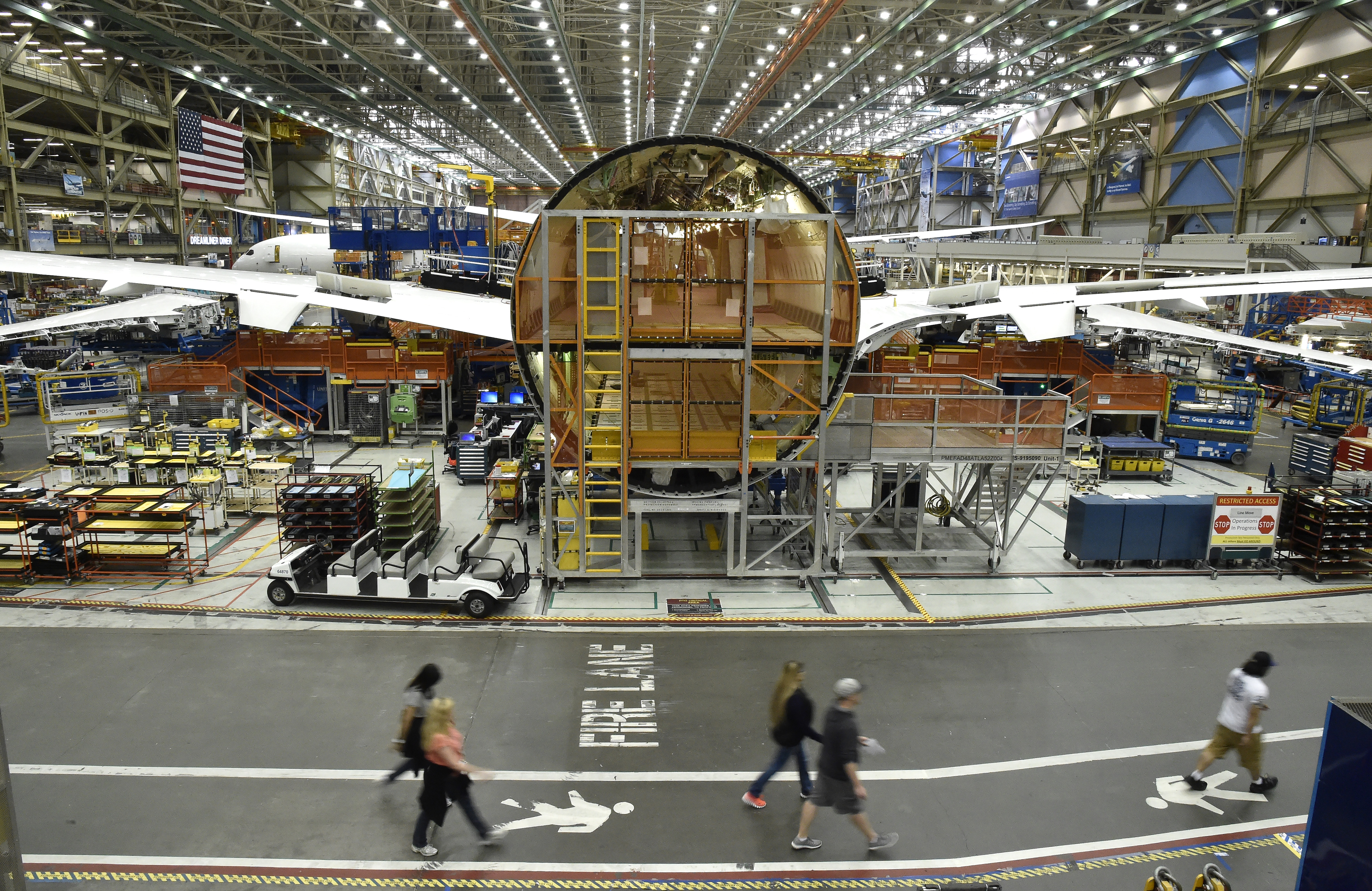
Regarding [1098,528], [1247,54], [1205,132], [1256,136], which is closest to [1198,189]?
[1205,132]

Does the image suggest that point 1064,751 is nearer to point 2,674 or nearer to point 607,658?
point 607,658

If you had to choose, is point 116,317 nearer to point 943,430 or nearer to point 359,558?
point 359,558

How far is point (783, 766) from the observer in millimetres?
8867

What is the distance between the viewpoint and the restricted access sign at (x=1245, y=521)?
619 inches

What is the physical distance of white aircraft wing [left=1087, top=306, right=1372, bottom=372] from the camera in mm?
20219

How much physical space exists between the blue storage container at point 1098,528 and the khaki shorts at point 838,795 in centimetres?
1057

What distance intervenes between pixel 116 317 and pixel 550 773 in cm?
2067

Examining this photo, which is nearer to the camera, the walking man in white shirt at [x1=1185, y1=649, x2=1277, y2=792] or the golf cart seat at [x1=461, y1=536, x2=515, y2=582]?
the walking man in white shirt at [x1=1185, y1=649, x2=1277, y2=792]

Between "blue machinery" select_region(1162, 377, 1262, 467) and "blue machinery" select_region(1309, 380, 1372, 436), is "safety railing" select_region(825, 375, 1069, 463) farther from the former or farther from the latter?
"blue machinery" select_region(1309, 380, 1372, 436)

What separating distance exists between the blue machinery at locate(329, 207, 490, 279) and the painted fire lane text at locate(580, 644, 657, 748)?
19.4m

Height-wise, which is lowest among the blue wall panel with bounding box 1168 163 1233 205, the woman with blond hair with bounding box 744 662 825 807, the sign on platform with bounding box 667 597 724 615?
the sign on platform with bounding box 667 597 724 615

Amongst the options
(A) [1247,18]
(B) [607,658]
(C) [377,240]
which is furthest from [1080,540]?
(A) [1247,18]

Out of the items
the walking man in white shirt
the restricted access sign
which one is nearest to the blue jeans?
the walking man in white shirt

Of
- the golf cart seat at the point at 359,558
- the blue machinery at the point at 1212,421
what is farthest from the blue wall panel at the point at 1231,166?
the golf cart seat at the point at 359,558
